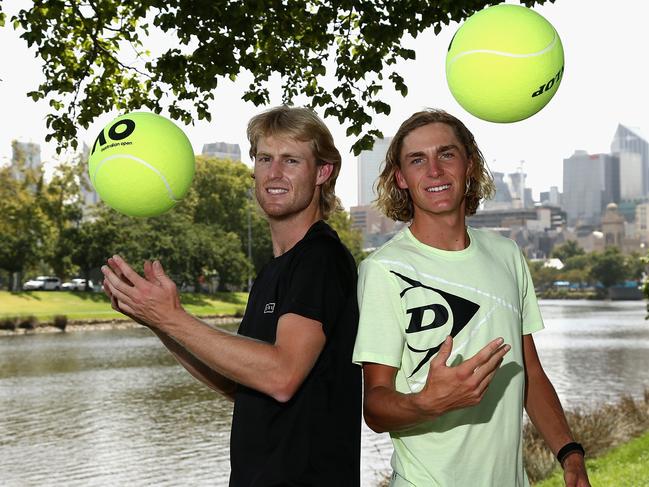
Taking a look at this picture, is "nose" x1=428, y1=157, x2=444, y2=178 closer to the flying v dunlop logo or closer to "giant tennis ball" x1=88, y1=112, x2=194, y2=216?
the flying v dunlop logo

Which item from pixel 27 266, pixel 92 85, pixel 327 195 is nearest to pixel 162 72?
pixel 92 85

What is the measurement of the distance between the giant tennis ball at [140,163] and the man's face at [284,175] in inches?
17.6

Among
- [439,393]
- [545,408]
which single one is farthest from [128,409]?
[439,393]

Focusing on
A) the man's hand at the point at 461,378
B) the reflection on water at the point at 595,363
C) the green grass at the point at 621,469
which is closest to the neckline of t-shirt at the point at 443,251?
the man's hand at the point at 461,378

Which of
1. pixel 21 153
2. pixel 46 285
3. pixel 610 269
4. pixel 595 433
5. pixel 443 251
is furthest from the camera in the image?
pixel 610 269

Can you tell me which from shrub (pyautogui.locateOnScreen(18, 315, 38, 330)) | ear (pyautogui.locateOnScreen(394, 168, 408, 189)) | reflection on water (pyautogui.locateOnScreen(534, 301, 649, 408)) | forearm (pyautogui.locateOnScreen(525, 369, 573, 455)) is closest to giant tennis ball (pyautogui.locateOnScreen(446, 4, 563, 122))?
ear (pyautogui.locateOnScreen(394, 168, 408, 189))

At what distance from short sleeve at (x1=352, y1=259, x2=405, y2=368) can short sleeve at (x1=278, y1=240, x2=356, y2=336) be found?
0.09 metres

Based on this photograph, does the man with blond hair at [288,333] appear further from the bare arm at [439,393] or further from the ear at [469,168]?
the ear at [469,168]

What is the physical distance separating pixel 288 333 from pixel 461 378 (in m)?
0.59

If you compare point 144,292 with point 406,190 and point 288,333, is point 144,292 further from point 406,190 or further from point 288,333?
point 406,190

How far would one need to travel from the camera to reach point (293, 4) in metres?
10.2

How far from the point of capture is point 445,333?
3027mm

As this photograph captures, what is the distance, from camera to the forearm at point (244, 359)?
9.14 feet

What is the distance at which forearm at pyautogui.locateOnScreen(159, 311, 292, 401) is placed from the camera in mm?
2787
